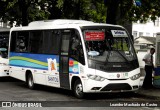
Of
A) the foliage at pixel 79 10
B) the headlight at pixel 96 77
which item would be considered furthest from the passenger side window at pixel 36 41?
the headlight at pixel 96 77

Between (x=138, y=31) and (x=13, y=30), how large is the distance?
5727cm

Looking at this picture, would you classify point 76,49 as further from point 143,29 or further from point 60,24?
point 143,29

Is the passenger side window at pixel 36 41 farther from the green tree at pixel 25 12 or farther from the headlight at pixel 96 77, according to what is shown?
the green tree at pixel 25 12

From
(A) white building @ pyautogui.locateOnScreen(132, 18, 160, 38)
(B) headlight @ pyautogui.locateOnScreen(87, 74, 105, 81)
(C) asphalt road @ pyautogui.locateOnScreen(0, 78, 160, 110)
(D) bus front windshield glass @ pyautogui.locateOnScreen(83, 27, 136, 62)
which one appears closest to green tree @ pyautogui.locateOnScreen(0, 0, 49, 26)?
(C) asphalt road @ pyautogui.locateOnScreen(0, 78, 160, 110)

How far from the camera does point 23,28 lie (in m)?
20.6

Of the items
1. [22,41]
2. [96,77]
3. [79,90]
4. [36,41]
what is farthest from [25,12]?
[96,77]

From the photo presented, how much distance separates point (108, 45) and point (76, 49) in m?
1.14

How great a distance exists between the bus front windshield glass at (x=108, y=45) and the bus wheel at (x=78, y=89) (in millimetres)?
1069

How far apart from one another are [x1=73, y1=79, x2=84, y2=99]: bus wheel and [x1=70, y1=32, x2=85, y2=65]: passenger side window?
79cm

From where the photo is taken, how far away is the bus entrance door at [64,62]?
16.3 m

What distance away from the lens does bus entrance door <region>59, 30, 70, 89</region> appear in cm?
1631

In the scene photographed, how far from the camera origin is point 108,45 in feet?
51.3

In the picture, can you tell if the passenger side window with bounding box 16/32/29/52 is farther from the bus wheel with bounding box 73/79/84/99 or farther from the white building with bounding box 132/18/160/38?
the white building with bounding box 132/18/160/38

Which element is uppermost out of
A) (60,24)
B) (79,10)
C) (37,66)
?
(79,10)
